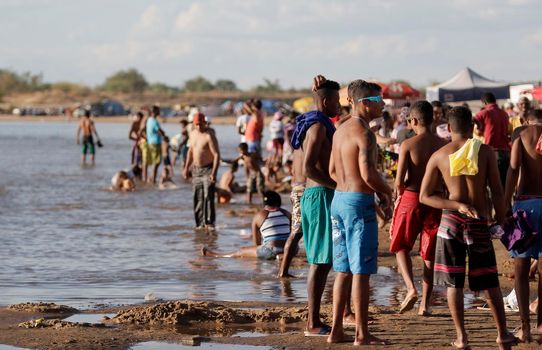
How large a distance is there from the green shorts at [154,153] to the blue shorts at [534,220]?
1705 centimetres

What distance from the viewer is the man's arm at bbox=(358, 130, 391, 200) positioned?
7.39m

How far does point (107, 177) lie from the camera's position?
28562mm

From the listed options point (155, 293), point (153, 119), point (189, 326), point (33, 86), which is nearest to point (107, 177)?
point (153, 119)

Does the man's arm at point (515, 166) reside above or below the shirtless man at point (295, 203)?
above

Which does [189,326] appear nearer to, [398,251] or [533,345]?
[398,251]

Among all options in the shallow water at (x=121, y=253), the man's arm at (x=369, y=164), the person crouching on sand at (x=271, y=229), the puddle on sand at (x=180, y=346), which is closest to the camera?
the man's arm at (x=369, y=164)

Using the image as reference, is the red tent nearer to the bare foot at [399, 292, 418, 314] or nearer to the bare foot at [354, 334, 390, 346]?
the bare foot at [399, 292, 418, 314]

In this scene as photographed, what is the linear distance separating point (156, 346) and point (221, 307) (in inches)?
53.4

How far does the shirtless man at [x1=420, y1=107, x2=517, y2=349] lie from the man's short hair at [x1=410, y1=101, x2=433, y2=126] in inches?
58.0

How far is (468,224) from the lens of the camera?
727cm

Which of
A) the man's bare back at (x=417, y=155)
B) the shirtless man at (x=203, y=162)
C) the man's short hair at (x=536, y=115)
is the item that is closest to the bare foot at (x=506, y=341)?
the man's bare back at (x=417, y=155)

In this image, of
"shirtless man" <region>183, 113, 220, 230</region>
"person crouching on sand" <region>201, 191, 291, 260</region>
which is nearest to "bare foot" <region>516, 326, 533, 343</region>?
"person crouching on sand" <region>201, 191, 291, 260</region>

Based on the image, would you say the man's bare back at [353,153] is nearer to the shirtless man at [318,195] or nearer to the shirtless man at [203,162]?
the shirtless man at [318,195]

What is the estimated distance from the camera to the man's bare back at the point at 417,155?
882 centimetres
